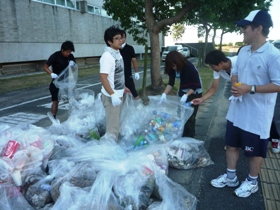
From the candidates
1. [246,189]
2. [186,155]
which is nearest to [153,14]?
[186,155]

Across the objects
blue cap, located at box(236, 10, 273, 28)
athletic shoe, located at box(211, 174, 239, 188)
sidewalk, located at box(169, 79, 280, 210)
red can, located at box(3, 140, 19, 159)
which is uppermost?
blue cap, located at box(236, 10, 273, 28)

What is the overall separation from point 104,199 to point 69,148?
1.02 metres

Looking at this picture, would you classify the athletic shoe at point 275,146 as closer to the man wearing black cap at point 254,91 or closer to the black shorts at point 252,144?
the man wearing black cap at point 254,91

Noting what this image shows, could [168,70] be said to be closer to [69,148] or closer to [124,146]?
[124,146]

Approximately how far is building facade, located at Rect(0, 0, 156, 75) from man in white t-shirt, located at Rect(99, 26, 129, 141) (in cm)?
1063

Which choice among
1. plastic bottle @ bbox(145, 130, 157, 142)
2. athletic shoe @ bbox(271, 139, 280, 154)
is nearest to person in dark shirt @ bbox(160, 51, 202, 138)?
plastic bottle @ bbox(145, 130, 157, 142)

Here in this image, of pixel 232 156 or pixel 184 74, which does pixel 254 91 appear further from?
pixel 184 74

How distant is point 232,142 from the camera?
245cm

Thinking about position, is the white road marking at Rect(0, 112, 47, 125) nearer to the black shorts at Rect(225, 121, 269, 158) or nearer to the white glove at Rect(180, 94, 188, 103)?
the white glove at Rect(180, 94, 188, 103)

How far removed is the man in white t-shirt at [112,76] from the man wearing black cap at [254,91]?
52.5 inches

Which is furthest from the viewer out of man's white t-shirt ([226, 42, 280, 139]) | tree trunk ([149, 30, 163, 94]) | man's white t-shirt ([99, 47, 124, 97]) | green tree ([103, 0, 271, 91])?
tree trunk ([149, 30, 163, 94])

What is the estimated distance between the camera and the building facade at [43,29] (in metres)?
11.8

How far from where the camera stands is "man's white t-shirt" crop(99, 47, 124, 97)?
2809 millimetres

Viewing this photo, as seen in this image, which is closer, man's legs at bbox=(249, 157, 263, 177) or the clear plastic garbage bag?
man's legs at bbox=(249, 157, 263, 177)
